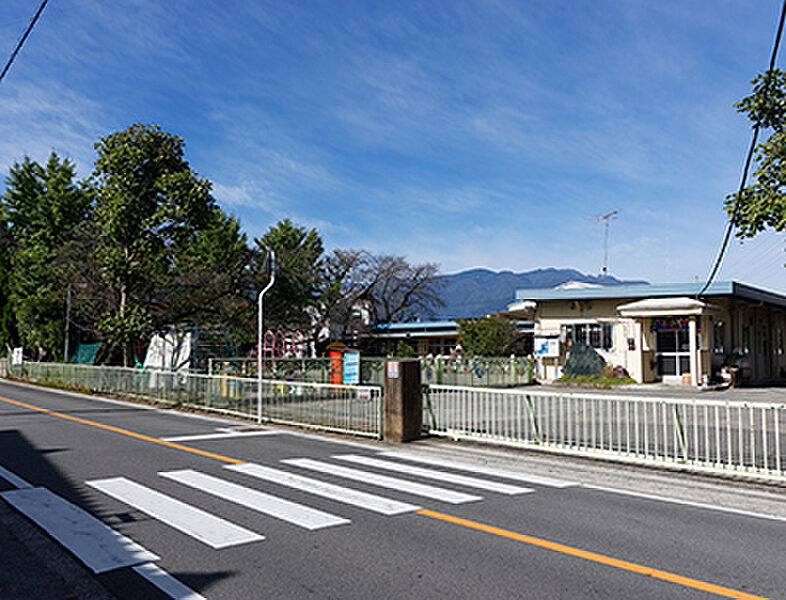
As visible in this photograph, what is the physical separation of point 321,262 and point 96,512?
4777cm

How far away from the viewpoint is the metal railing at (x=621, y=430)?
9250 mm

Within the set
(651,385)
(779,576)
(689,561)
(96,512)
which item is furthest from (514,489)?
(651,385)

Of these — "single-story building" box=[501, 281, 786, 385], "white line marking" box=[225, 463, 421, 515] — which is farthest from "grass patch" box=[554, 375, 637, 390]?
"white line marking" box=[225, 463, 421, 515]

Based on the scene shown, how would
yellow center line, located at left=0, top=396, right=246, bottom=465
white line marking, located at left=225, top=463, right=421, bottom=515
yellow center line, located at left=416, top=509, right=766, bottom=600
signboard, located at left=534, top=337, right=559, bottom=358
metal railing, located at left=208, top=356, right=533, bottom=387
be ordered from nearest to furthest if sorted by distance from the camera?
yellow center line, located at left=416, top=509, right=766, bottom=600 → white line marking, located at left=225, top=463, right=421, bottom=515 → yellow center line, located at left=0, top=396, right=246, bottom=465 → metal railing, located at left=208, top=356, right=533, bottom=387 → signboard, located at left=534, top=337, right=559, bottom=358

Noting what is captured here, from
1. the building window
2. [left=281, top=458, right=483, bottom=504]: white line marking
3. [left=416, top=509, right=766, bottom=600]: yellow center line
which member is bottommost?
[left=281, top=458, right=483, bottom=504]: white line marking

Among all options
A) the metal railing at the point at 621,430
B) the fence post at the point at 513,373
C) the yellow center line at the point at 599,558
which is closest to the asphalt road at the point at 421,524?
the yellow center line at the point at 599,558

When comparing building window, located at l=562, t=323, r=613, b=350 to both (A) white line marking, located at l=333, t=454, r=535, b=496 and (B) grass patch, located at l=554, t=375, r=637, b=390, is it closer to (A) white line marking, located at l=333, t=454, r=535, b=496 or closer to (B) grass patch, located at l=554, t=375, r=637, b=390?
(B) grass patch, located at l=554, t=375, r=637, b=390

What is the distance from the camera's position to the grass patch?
96.5 ft

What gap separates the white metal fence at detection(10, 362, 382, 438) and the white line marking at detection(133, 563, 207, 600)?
8.32 m

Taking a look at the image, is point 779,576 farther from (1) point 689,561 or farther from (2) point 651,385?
(2) point 651,385

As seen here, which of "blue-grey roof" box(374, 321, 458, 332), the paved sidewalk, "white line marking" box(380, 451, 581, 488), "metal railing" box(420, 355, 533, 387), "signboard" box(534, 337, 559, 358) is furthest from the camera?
"blue-grey roof" box(374, 321, 458, 332)

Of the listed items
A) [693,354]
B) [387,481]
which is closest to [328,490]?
[387,481]

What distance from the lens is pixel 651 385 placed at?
29.7 meters

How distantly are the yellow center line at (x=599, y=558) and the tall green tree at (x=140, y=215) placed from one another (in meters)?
25.0
